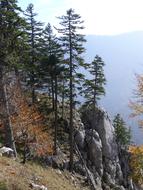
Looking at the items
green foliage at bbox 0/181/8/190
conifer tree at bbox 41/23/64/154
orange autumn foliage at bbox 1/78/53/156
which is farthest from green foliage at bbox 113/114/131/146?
green foliage at bbox 0/181/8/190

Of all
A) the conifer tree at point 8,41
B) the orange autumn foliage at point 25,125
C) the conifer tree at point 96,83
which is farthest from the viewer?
the conifer tree at point 96,83

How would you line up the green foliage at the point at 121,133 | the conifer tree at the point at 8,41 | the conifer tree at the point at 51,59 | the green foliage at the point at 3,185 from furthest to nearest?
the green foliage at the point at 121,133
the conifer tree at the point at 51,59
the conifer tree at the point at 8,41
the green foliage at the point at 3,185

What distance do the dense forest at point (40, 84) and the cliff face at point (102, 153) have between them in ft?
3.45

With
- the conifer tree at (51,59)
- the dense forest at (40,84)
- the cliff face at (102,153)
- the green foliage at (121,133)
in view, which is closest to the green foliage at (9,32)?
the dense forest at (40,84)

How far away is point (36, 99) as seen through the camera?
53.9m

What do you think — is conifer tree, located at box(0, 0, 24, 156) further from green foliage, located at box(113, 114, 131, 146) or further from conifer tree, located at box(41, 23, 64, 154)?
green foliage, located at box(113, 114, 131, 146)

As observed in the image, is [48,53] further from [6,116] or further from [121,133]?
[121,133]

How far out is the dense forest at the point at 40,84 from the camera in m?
30.5

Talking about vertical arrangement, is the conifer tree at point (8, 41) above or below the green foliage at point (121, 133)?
above

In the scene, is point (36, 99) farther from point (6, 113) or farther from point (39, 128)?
point (6, 113)

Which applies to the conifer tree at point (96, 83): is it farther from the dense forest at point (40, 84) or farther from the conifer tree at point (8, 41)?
the conifer tree at point (8, 41)

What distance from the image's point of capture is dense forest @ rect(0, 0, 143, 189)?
30.5 m

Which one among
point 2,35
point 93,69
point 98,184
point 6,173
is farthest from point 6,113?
point 93,69

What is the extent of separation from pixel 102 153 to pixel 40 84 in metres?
12.6
